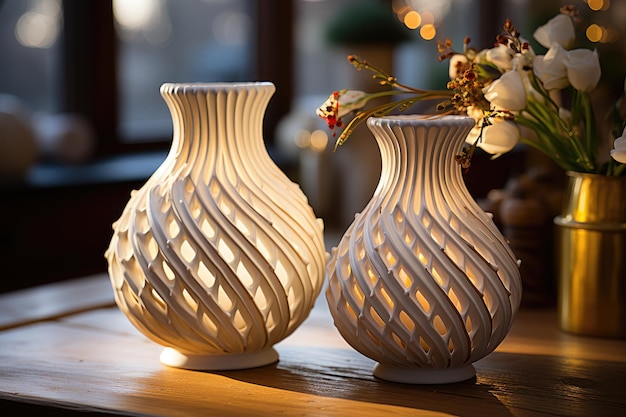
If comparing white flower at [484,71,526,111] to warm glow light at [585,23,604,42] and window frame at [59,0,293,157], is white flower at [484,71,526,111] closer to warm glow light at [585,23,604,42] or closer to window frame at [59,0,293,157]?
warm glow light at [585,23,604,42]

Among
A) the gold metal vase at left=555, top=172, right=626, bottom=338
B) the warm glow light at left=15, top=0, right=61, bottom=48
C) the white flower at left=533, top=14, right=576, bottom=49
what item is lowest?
the gold metal vase at left=555, top=172, right=626, bottom=338

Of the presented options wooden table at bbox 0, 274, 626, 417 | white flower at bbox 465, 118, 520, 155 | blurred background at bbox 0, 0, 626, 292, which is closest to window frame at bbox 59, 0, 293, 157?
blurred background at bbox 0, 0, 626, 292

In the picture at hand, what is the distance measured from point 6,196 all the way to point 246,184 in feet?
5.48

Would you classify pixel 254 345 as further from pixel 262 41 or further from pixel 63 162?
pixel 262 41

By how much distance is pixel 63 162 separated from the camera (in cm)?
288

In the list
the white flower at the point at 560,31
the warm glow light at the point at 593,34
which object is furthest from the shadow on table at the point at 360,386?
the warm glow light at the point at 593,34

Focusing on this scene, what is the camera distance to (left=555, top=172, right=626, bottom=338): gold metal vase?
1.14 meters

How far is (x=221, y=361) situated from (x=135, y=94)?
239 cm

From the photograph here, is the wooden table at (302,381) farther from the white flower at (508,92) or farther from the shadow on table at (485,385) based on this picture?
the white flower at (508,92)

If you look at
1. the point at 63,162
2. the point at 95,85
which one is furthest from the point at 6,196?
the point at 95,85

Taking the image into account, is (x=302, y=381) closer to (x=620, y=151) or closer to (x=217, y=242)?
(x=217, y=242)

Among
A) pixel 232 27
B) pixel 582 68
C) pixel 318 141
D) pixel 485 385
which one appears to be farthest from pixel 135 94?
pixel 485 385

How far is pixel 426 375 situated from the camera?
0.93 m

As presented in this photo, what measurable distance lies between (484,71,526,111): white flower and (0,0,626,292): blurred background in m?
1.64
